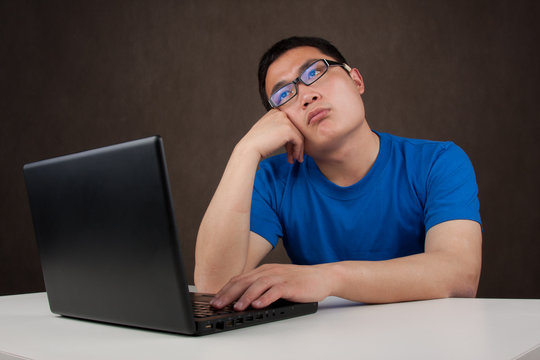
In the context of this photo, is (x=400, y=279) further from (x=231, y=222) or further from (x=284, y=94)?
(x=284, y=94)

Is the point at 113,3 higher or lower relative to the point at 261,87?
higher

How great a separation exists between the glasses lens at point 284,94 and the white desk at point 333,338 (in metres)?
0.74

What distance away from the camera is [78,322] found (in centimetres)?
83

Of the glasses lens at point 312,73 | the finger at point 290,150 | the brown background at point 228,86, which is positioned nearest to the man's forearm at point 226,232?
the finger at point 290,150

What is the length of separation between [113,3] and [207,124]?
970mm

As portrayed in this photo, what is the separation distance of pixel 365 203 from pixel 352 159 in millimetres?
127

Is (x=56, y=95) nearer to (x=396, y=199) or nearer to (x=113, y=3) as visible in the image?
(x=113, y=3)

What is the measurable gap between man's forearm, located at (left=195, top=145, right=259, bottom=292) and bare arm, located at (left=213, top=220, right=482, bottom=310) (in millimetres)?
390

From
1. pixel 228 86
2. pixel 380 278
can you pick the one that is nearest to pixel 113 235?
pixel 380 278

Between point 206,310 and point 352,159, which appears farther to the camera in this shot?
point 352,159

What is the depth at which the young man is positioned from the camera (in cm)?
125

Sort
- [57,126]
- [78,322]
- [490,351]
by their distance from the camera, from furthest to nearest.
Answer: [57,126] → [78,322] → [490,351]

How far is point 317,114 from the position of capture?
1.42 metres

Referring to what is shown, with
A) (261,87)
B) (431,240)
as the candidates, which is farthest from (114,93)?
(431,240)
